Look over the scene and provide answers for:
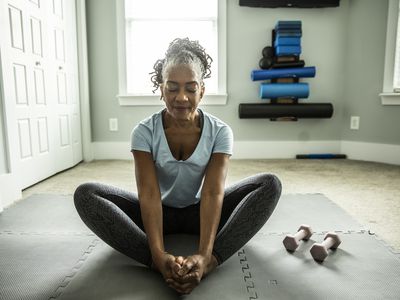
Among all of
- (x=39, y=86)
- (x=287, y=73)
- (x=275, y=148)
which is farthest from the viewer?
(x=275, y=148)

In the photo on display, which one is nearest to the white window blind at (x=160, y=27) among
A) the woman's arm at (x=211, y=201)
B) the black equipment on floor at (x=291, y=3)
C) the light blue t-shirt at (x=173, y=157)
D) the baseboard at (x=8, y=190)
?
the black equipment on floor at (x=291, y=3)

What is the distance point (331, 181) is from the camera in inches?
98.4

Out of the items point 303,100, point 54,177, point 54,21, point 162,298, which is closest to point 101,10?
point 54,21

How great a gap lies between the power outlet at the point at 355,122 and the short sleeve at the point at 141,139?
2.83 metres

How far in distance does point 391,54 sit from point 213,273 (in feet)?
9.50

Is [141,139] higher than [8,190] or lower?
higher

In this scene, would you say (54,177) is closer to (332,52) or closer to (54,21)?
(54,21)

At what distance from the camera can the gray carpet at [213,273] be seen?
1.01 metres

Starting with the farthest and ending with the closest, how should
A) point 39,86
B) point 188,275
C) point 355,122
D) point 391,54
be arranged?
point 355,122
point 391,54
point 39,86
point 188,275

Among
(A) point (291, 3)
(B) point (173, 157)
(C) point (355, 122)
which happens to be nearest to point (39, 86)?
(B) point (173, 157)

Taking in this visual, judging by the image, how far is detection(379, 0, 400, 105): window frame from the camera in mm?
3025

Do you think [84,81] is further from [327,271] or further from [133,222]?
[327,271]

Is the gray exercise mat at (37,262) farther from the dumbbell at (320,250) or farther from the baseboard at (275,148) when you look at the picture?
the baseboard at (275,148)

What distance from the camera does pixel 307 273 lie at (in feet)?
3.71
